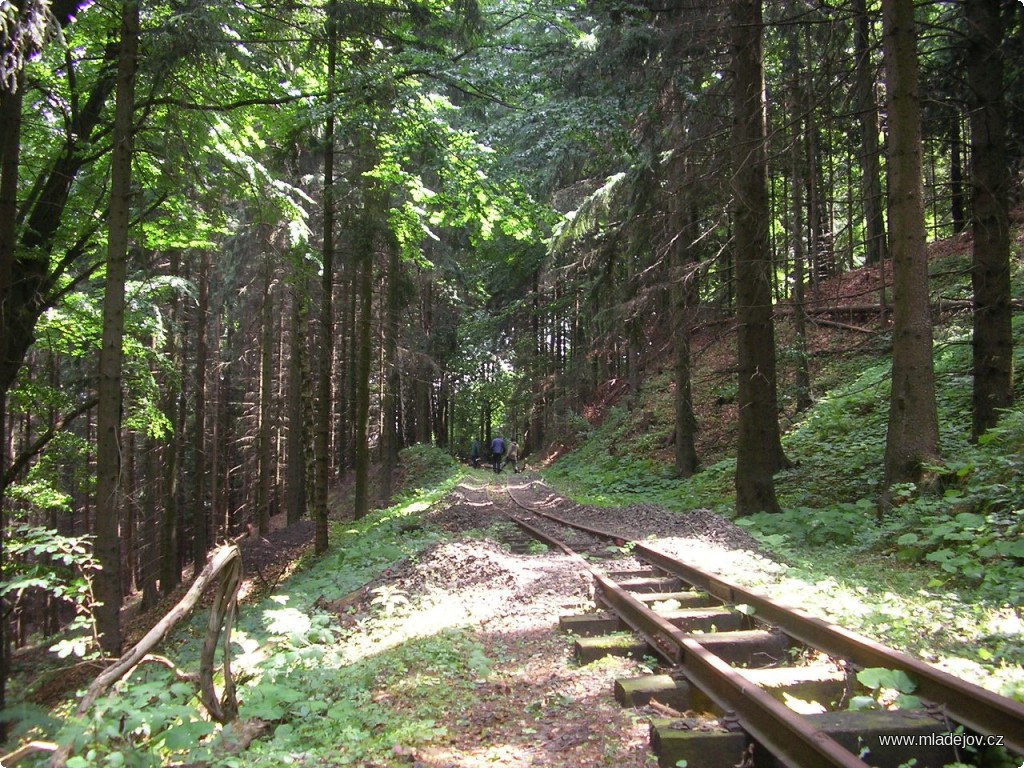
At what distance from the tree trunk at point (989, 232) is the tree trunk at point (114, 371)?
35.9ft

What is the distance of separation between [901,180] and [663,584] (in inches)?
225

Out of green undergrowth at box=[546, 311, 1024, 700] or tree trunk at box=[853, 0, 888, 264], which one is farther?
tree trunk at box=[853, 0, 888, 264]

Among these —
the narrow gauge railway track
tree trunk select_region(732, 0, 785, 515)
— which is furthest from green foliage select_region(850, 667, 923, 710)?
tree trunk select_region(732, 0, 785, 515)

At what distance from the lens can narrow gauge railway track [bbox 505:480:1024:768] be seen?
3.04m

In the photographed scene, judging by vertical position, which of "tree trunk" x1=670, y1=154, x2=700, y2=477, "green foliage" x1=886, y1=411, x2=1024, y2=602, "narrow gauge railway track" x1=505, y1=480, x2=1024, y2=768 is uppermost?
"tree trunk" x1=670, y1=154, x2=700, y2=477

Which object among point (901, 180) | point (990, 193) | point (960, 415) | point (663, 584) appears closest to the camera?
point (663, 584)

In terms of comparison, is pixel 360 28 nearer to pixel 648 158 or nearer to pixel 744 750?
pixel 648 158

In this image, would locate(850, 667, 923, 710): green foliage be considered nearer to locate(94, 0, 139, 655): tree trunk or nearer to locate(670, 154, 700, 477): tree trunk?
locate(94, 0, 139, 655): tree trunk

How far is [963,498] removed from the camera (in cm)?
714

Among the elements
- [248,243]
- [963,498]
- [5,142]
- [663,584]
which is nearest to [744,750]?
[663,584]

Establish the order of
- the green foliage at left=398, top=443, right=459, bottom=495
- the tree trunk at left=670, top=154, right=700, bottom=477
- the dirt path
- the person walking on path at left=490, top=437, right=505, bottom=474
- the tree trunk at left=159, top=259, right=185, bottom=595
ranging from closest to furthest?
the dirt path → the tree trunk at left=670, top=154, right=700, bottom=477 → the tree trunk at left=159, top=259, right=185, bottom=595 → the green foliage at left=398, top=443, right=459, bottom=495 → the person walking on path at left=490, top=437, right=505, bottom=474

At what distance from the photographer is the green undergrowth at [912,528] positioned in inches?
182

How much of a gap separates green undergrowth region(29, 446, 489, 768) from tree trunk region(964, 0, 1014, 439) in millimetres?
8364

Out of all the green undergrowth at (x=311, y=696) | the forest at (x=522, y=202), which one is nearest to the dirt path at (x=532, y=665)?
the green undergrowth at (x=311, y=696)
